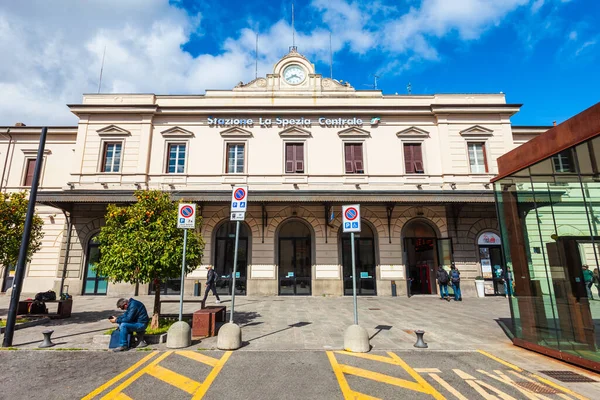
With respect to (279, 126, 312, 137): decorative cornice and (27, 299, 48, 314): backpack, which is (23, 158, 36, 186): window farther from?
(279, 126, 312, 137): decorative cornice

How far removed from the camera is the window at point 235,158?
59.8 feet

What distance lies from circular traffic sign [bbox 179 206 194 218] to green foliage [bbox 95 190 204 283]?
0.89m

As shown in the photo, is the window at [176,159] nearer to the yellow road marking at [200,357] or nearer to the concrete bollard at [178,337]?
the concrete bollard at [178,337]

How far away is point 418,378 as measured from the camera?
5098 mm

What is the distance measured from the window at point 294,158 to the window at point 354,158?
8.93 feet

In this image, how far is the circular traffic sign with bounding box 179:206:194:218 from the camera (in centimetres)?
771

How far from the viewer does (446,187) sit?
1748 cm

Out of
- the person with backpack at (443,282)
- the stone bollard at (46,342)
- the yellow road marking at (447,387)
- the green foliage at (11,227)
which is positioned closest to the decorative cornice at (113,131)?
the green foliage at (11,227)

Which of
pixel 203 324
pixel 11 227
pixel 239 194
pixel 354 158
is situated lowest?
pixel 203 324

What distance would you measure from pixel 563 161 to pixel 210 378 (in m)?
7.82

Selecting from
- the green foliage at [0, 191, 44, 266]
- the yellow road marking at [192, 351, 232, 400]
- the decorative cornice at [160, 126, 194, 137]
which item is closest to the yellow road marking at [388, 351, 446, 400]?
the yellow road marking at [192, 351, 232, 400]

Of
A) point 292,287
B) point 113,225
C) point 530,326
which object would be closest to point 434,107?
point 292,287

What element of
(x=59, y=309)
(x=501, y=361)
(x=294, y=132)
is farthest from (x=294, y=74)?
(x=501, y=361)

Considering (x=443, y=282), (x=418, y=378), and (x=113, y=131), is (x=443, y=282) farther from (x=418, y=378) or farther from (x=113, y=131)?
(x=113, y=131)
